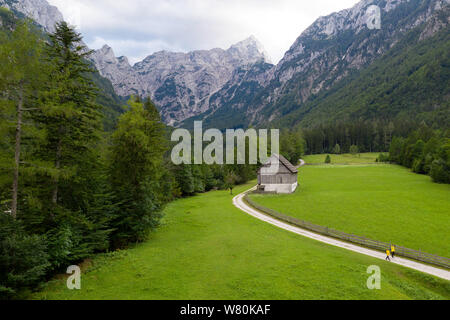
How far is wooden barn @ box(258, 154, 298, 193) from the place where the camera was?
57.3 meters

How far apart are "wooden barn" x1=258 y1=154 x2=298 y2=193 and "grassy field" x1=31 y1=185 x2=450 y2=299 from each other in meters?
30.2

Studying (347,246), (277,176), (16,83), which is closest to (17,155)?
(16,83)

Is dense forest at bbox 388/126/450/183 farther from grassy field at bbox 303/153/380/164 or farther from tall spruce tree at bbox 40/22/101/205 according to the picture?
tall spruce tree at bbox 40/22/101/205

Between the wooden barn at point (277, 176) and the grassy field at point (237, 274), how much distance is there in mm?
30249

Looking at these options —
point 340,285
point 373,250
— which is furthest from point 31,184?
point 373,250

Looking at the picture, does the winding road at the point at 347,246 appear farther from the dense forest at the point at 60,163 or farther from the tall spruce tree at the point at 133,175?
the tall spruce tree at the point at 133,175

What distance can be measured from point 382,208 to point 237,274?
112 feet

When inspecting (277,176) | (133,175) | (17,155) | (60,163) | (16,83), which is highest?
(16,83)

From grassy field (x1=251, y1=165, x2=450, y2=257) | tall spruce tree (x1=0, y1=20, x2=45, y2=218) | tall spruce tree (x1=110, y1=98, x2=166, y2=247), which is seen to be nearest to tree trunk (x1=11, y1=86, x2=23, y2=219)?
tall spruce tree (x1=0, y1=20, x2=45, y2=218)

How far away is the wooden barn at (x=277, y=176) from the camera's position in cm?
5731

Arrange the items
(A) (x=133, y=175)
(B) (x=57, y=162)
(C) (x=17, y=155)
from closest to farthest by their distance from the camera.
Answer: (C) (x=17, y=155), (B) (x=57, y=162), (A) (x=133, y=175)

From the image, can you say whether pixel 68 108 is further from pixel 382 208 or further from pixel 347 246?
pixel 382 208

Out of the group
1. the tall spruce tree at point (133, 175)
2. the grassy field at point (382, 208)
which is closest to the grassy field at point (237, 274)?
the tall spruce tree at point (133, 175)

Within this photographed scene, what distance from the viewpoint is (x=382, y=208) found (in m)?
40.1
